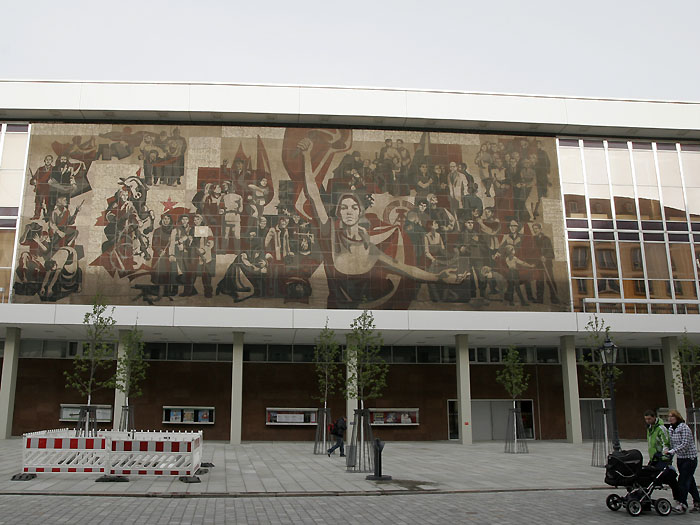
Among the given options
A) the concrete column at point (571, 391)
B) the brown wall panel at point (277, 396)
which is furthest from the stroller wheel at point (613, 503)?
the brown wall panel at point (277, 396)

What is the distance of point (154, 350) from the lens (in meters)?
37.4

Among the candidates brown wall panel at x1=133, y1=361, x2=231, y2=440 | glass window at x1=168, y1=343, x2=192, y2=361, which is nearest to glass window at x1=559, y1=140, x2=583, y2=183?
brown wall panel at x1=133, y1=361, x2=231, y2=440

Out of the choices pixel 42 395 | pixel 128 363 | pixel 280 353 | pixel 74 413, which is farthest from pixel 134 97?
pixel 74 413

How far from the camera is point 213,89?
3606 cm

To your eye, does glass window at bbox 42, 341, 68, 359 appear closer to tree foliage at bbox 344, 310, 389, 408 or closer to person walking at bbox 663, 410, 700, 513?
tree foliage at bbox 344, 310, 389, 408

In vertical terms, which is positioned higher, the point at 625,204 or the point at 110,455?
the point at 625,204

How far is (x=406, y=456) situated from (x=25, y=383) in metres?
23.3

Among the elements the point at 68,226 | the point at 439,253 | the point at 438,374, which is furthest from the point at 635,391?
the point at 68,226

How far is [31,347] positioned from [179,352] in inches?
329

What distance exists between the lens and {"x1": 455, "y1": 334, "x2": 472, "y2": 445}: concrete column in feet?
112

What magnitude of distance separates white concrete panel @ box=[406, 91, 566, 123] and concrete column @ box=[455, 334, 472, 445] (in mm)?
12502

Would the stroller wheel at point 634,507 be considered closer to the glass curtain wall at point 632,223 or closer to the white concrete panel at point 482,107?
the glass curtain wall at point 632,223

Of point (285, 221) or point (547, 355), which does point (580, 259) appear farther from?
point (285, 221)

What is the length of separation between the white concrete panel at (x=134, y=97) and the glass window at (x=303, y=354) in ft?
48.7
